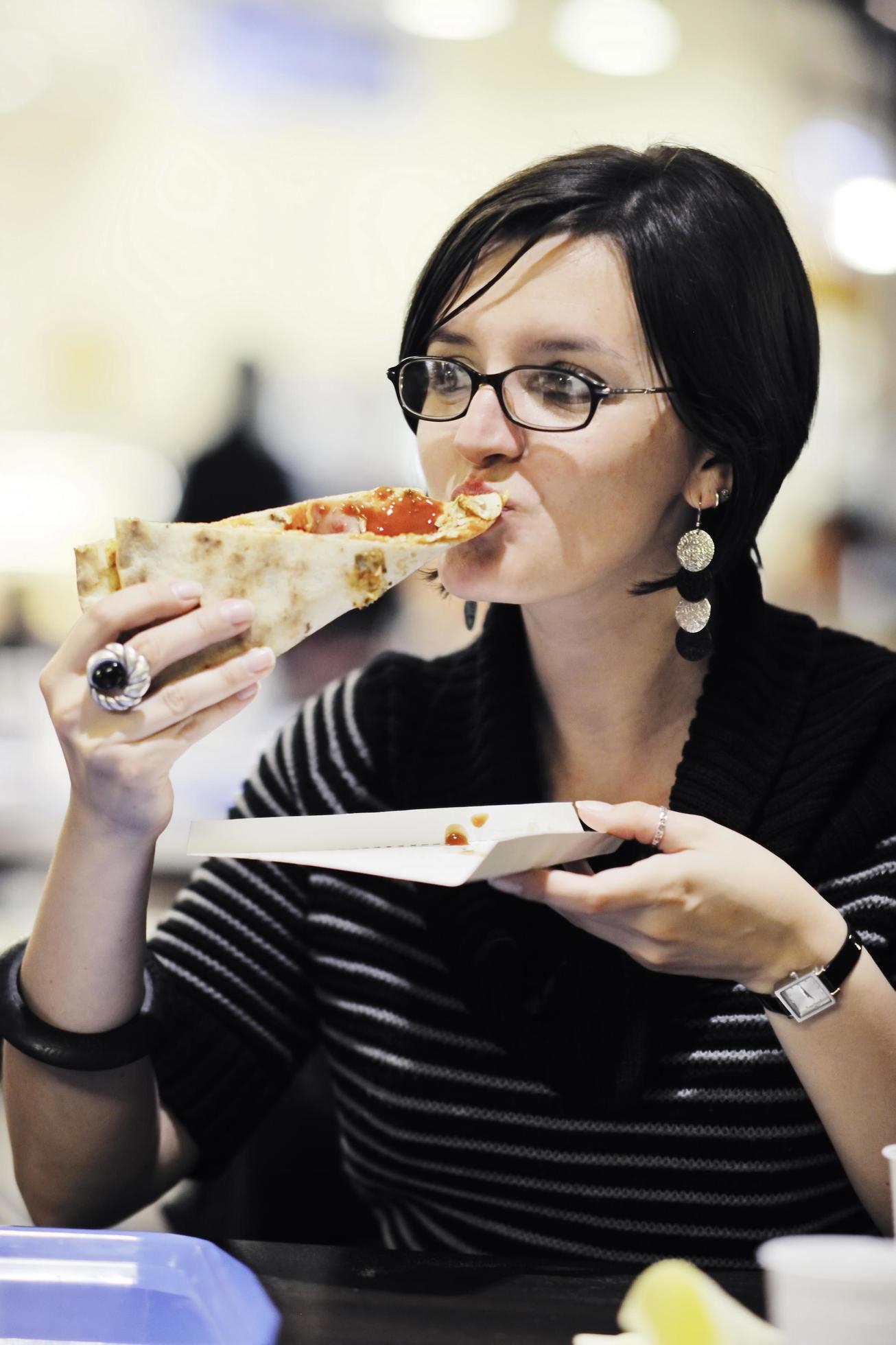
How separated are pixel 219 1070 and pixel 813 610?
1.78m

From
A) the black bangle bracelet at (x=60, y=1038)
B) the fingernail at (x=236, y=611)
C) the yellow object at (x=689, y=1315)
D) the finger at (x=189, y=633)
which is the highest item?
the fingernail at (x=236, y=611)

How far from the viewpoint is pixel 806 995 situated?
124 cm

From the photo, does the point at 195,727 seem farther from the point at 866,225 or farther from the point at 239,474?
the point at 866,225

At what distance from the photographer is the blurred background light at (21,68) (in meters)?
2.77

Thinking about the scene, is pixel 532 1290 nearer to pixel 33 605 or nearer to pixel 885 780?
pixel 885 780

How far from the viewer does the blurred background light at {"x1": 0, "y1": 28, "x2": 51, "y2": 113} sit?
109 inches

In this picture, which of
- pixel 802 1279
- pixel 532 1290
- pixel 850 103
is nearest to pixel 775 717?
pixel 532 1290

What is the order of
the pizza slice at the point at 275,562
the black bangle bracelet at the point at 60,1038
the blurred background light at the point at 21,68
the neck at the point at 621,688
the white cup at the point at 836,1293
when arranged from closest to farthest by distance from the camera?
the white cup at the point at 836,1293 → the pizza slice at the point at 275,562 → the black bangle bracelet at the point at 60,1038 → the neck at the point at 621,688 → the blurred background light at the point at 21,68

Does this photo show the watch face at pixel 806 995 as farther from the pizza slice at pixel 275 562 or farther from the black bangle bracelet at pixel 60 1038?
A: the black bangle bracelet at pixel 60 1038

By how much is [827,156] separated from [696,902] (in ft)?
7.03

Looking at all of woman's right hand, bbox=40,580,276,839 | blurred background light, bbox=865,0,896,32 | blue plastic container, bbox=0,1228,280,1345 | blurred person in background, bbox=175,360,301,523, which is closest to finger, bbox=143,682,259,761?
woman's right hand, bbox=40,580,276,839

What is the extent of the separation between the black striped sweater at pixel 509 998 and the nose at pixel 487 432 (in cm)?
40

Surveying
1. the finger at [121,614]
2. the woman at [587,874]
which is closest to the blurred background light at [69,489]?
the woman at [587,874]

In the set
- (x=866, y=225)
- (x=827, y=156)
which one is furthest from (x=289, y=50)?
(x=866, y=225)
